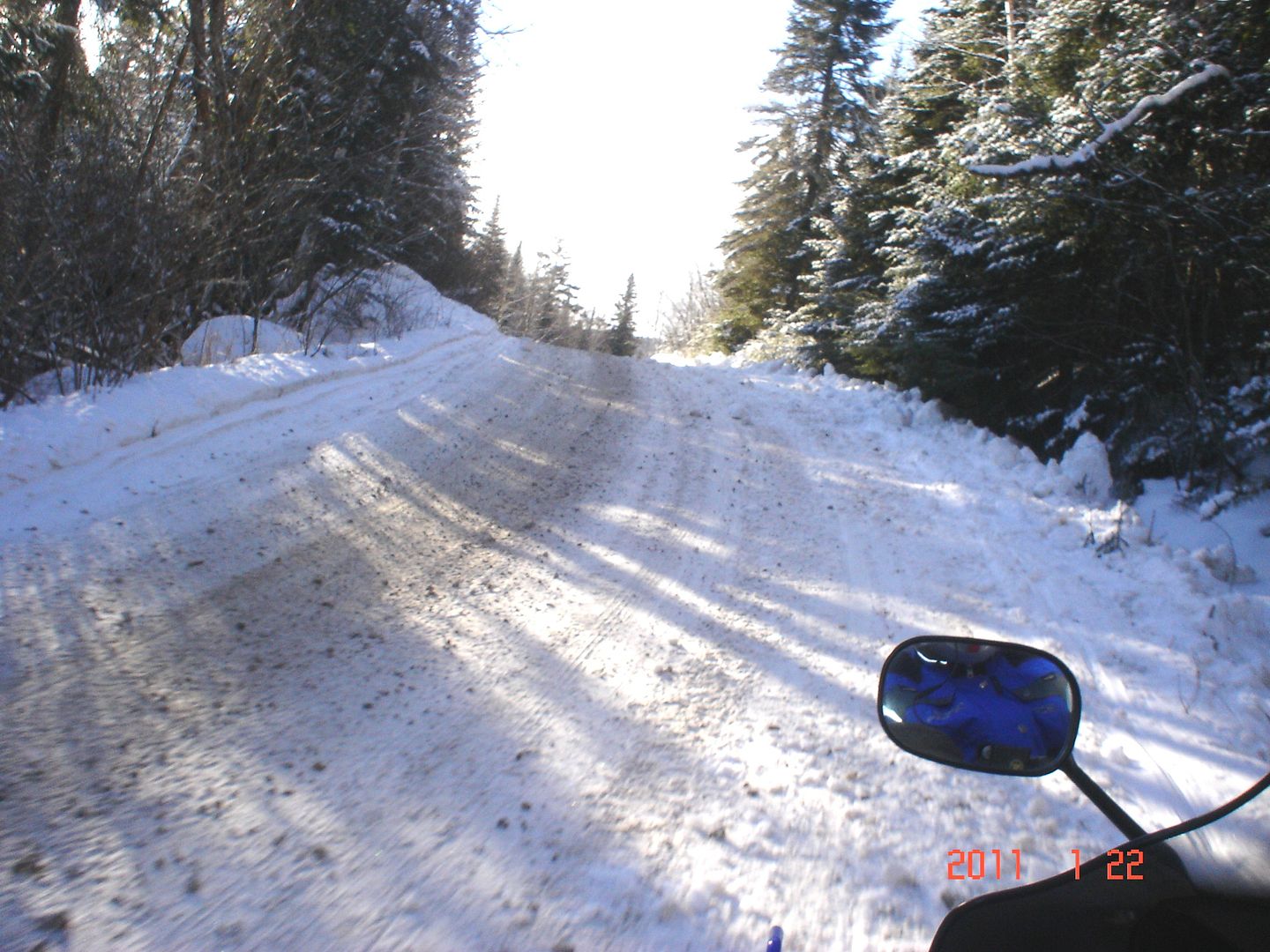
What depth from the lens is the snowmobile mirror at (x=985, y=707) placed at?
1.74 m

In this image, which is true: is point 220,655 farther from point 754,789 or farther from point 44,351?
point 44,351

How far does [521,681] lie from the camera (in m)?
3.50

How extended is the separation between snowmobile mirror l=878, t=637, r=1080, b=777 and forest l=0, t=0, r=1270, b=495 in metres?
5.66

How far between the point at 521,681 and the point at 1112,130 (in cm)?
647

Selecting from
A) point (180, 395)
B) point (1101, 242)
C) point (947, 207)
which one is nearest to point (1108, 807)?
point (180, 395)

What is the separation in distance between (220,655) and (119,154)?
6.06 metres

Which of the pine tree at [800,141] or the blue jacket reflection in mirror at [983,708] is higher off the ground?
the pine tree at [800,141]

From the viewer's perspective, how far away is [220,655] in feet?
10.8

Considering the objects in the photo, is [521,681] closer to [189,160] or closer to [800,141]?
[189,160]

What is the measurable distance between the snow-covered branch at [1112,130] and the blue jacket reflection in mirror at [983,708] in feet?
19.6

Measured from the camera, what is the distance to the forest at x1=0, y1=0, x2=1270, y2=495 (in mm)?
6121

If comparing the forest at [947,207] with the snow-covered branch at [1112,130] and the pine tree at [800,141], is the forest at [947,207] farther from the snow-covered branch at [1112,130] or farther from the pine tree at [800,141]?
the pine tree at [800,141]

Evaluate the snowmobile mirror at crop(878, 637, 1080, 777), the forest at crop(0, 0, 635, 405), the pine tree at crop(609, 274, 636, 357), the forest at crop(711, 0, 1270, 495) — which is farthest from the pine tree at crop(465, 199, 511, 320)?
the snowmobile mirror at crop(878, 637, 1080, 777)

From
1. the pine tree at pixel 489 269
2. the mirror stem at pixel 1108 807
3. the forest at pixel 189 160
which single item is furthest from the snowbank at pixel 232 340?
the pine tree at pixel 489 269
